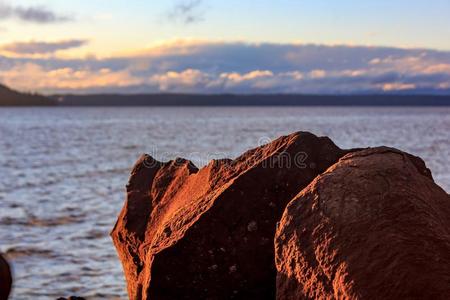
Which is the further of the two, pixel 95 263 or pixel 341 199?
pixel 95 263

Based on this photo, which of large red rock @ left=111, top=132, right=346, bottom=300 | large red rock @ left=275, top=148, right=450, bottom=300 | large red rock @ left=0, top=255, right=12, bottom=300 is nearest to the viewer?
large red rock @ left=275, top=148, right=450, bottom=300

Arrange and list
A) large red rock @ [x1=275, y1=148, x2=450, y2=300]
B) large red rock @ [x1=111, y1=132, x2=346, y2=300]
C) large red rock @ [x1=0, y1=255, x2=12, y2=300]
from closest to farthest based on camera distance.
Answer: large red rock @ [x1=275, y1=148, x2=450, y2=300] → large red rock @ [x1=111, y1=132, x2=346, y2=300] → large red rock @ [x1=0, y1=255, x2=12, y2=300]

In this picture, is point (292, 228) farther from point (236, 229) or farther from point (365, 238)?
point (236, 229)

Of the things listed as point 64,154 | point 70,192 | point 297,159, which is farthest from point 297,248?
point 64,154

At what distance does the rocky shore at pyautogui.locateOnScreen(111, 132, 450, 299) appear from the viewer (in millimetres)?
4281

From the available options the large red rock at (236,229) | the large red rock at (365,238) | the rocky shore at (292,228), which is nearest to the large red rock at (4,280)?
the rocky shore at (292,228)

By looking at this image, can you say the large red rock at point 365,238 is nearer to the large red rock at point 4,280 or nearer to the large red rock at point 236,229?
the large red rock at point 236,229

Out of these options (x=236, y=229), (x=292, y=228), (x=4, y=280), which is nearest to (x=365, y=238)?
(x=292, y=228)

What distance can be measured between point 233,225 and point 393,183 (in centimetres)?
134

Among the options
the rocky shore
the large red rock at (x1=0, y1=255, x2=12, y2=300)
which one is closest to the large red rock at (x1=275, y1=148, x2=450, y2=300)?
the rocky shore

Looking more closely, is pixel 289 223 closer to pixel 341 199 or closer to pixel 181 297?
pixel 341 199

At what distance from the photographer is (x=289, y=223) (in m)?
4.66

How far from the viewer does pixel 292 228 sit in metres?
4.64

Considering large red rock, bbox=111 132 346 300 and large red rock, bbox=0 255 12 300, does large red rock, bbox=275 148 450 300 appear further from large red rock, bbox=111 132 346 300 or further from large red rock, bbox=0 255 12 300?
large red rock, bbox=0 255 12 300
